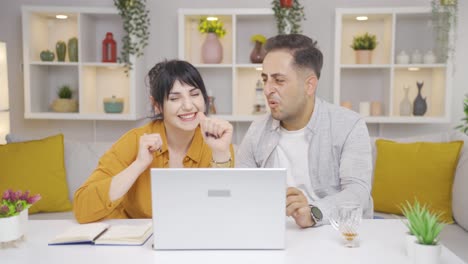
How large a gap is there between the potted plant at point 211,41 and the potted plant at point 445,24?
160 centimetres

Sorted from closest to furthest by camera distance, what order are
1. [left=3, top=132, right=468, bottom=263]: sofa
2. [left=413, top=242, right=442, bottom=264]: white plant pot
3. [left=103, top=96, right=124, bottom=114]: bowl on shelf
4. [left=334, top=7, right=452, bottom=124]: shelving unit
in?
[left=413, top=242, right=442, bottom=264]: white plant pot → [left=3, top=132, right=468, bottom=263]: sofa → [left=334, top=7, right=452, bottom=124]: shelving unit → [left=103, top=96, right=124, bottom=114]: bowl on shelf

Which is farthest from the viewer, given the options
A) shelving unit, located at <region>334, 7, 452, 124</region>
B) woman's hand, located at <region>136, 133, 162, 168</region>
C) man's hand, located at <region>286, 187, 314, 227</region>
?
shelving unit, located at <region>334, 7, 452, 124</region>

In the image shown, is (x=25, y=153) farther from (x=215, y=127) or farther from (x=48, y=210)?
(x=215, y=127)

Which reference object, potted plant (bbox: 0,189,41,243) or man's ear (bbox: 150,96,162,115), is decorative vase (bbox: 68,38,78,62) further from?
potted plant (bbox: 0,189,41,243)

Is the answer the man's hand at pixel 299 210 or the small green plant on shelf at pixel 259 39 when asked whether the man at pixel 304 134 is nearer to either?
the man's hand at pixel 299 210

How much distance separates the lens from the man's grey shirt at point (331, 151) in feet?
5.87

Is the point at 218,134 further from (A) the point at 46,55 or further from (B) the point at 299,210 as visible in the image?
(A) the point at 46,55

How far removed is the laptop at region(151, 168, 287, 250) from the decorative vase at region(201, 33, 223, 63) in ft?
8.74

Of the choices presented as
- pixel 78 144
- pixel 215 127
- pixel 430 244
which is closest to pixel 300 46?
pixel 215 127

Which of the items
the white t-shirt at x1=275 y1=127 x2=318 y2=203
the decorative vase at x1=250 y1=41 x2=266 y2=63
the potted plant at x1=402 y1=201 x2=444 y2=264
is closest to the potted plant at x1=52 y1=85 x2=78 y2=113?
the decorative vase at x1=250 y1=41 x2=266 y2=63

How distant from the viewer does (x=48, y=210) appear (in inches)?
112

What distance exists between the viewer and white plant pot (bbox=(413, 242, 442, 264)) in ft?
3.73

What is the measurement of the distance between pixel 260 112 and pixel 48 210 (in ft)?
5.73

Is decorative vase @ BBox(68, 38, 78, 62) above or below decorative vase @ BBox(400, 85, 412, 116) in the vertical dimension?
above
